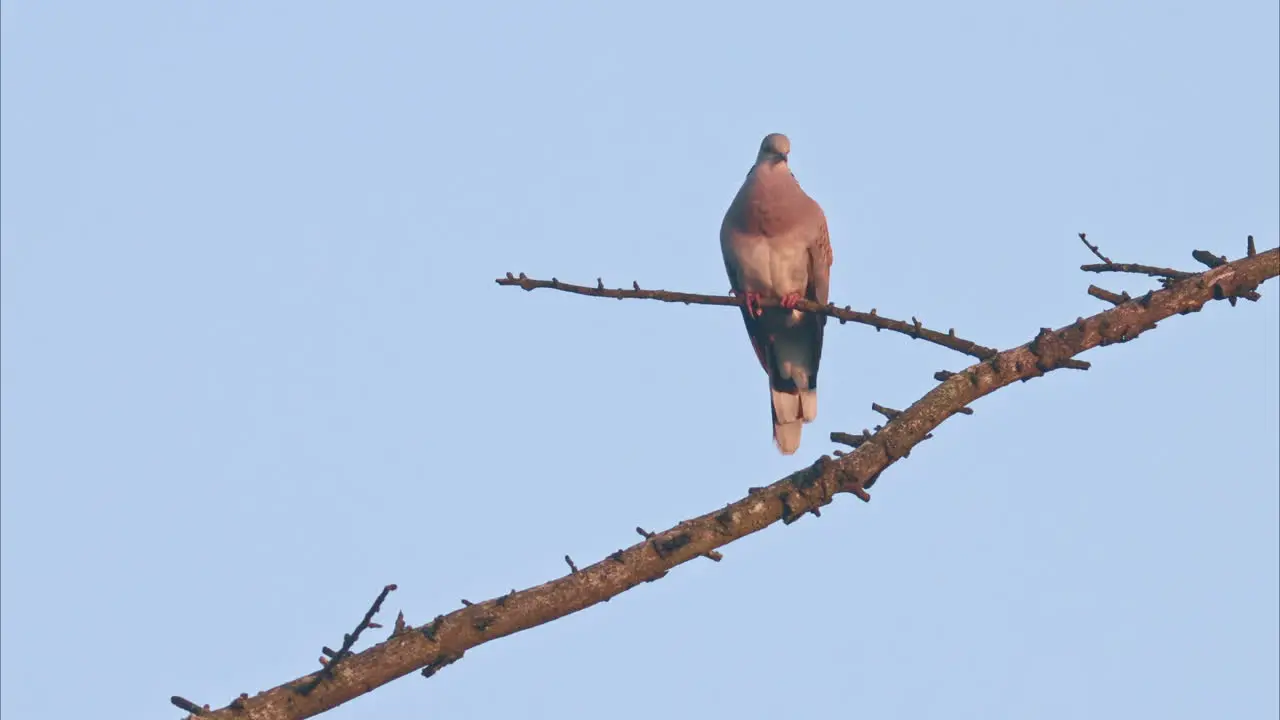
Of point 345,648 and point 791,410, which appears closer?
point 345,648

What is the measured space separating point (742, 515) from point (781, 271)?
347 centimetres

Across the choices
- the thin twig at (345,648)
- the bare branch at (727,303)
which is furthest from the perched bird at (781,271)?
the thin twig at (345,648)

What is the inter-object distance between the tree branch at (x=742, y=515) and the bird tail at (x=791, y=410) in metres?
2.88

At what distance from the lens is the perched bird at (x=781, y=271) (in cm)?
677

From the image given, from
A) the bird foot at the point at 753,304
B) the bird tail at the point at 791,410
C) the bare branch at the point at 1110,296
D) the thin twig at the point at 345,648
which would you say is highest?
the bird foot at the point at 753,304

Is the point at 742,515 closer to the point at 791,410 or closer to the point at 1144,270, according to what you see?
the point at 1144,270

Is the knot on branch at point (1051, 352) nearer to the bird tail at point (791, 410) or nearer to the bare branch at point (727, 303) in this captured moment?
the bare branch at point (727, 303)

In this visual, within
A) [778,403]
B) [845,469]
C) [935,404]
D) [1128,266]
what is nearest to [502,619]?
[845,469]

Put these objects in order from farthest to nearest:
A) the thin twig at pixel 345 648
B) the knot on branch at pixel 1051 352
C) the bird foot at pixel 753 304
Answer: the bird foot at pixel 753 304
the knot on branch at pixel 1051 352
the thin twig at pixel 345 648

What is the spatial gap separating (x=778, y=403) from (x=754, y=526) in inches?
139

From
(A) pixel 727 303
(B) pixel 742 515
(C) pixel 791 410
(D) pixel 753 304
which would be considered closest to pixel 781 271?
(D) pixel 753 304

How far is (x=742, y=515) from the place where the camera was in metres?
3.41

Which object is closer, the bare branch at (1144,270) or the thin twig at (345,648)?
the thin twig at (345,648)

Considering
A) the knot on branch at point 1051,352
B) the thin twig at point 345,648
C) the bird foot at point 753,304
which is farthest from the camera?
the bird foot at point 753,304
